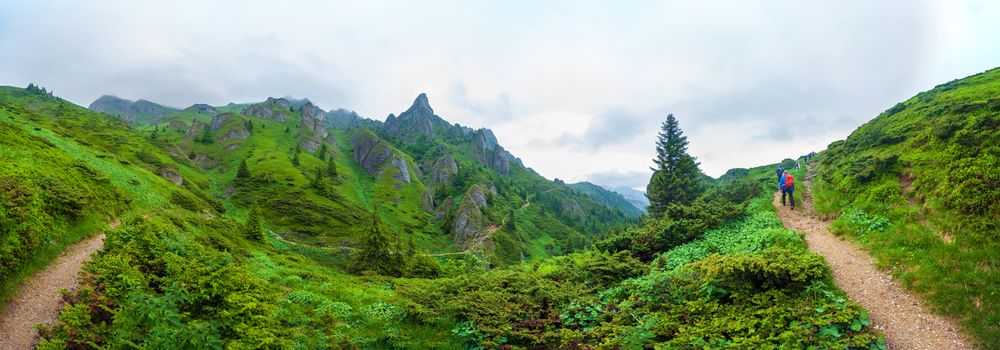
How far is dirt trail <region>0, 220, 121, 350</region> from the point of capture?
10.4m

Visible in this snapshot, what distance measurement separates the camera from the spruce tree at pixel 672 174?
128 feet

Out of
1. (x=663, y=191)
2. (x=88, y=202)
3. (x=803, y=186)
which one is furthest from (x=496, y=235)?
(x=88, y=202)

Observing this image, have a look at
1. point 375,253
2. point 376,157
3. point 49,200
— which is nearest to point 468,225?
point 375,253

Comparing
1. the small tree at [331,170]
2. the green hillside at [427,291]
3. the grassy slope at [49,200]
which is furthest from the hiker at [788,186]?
the small tree at [331,170]

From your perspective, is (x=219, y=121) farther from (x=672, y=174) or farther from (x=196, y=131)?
(x=672, y=174)

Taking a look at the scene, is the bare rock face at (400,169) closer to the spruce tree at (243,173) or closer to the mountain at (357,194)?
the mountain at (357,194)

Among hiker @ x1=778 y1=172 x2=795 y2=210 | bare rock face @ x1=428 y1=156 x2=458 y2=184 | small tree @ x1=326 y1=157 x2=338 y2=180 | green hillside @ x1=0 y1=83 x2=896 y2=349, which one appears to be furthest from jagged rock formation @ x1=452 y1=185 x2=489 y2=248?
hiker @ x1=778 y1=172 x2=795 y2=210

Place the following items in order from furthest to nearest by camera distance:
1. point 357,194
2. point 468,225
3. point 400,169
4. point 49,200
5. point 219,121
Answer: point 219,121 < point 400,169 < point 357,194 < point 468,225 < point 49,200

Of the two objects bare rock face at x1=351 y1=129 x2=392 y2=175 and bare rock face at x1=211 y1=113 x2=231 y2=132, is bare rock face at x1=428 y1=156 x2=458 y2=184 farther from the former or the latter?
bare rock face at x1=211 y1=113 x2=231 y2=132

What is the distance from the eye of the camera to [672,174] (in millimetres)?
40656

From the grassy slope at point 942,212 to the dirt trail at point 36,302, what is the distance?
24.3 meters

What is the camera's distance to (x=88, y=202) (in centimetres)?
→ 2109

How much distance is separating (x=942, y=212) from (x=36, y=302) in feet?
101

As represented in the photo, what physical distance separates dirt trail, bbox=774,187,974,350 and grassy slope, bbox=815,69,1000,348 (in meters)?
0.30
